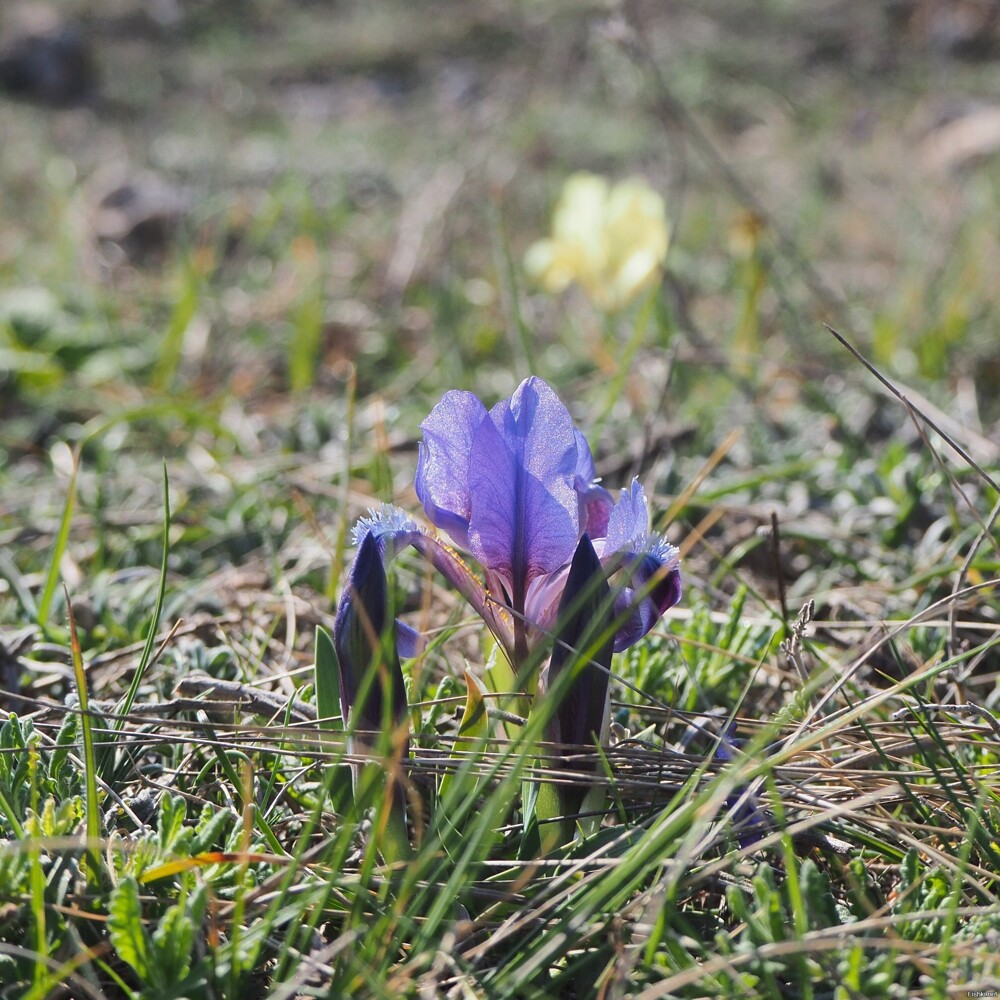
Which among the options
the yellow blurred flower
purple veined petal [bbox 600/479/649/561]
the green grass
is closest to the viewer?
the green grass

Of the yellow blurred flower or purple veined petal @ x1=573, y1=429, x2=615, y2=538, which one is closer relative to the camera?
purple veined petal @ x1=573, y1=429, x2=615, y2=538

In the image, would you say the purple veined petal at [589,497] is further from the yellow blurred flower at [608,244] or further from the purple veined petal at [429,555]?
the yellow blurred flower at [608,244]

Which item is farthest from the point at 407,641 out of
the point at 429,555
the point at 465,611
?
the point at 465,611

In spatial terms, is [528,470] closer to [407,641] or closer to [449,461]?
[449,461]

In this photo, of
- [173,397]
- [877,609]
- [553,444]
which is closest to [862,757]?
[553,444]

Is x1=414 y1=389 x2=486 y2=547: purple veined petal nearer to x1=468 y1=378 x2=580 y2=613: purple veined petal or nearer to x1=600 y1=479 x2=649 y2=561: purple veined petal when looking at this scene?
x1=468 y1=378 x2=580 y2=613: purple veined petal

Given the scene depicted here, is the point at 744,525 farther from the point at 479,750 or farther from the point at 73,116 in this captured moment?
the point at 73,116

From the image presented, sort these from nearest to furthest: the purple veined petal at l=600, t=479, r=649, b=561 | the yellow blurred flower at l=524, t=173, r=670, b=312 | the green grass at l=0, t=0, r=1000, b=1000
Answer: the green grass at l=0, t=0, r=1000, b=1000 < the purple veined petal at l=600, t=479, r=649, b=561 < the yellow blurred flower at l=524, t=173, r=670, b=312

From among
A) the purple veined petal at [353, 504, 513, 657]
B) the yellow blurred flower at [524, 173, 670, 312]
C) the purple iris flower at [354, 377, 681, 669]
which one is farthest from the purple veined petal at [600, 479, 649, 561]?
the yellow blurred flower at [524, 173, 670, 312]
